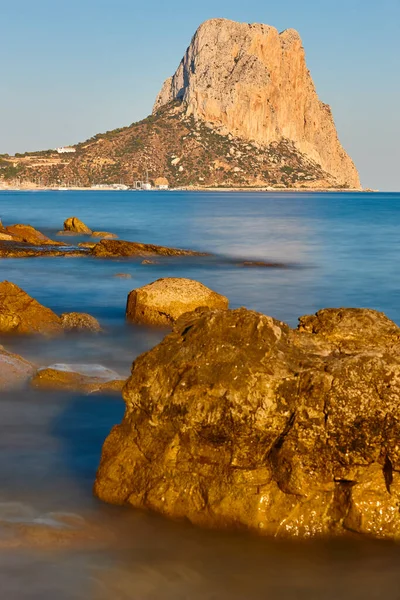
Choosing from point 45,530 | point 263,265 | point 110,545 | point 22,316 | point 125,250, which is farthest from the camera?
point 125,250

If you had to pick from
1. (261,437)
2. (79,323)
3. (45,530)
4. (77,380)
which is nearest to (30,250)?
(79,323)

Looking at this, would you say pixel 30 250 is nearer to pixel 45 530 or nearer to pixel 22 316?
pixel 22 316

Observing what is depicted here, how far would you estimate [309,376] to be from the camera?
18.3ft

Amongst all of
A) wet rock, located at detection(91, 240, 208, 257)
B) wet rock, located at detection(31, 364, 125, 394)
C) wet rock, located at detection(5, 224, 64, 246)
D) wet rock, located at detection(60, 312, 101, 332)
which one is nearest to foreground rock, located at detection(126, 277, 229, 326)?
wet rock, located at detection(60, 312, 101, 332)

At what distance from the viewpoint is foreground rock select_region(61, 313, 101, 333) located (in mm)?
13530

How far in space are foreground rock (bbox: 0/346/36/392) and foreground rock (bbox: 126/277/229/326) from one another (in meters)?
4.01

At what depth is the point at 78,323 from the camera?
13.7 m

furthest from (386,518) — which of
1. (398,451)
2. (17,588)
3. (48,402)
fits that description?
(48,402)

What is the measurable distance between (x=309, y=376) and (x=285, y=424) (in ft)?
1.34

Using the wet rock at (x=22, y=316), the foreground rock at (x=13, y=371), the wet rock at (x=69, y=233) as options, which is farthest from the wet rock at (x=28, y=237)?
the foreground rock at (x=13, y=371)

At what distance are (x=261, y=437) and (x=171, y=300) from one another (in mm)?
8278

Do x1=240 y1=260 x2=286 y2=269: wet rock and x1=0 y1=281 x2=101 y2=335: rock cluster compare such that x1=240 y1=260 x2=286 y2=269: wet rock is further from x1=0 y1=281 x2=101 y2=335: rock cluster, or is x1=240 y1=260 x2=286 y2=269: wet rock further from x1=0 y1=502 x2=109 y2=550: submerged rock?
x1=0 y1=502 x2=109 y2=550: submerged rock

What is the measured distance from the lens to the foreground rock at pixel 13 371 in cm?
934

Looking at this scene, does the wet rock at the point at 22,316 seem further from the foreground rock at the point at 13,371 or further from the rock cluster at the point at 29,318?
the foreground rock at the point at 13,371
